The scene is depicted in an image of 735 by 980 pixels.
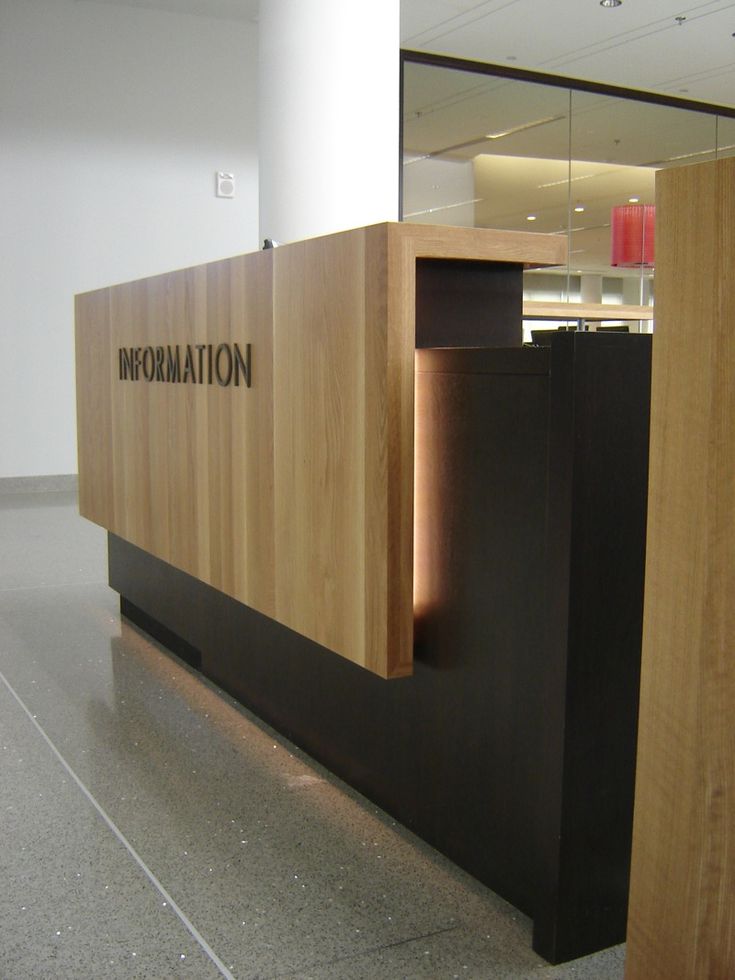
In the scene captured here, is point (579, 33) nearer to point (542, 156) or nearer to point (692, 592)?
point (542, 156)

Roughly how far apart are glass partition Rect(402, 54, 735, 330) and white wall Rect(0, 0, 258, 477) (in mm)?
1437

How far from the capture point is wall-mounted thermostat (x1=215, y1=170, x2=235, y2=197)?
24.0 ft

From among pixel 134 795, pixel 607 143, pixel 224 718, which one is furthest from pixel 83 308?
pixel 607 143

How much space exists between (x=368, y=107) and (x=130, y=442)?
2203 millimetres

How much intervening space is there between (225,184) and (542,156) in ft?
8.80

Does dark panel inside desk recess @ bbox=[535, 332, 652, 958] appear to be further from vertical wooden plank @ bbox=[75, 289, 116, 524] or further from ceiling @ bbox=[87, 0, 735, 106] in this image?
ceiling @ bbox=[87, 0, 735, 106]

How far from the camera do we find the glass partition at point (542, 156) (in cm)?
793

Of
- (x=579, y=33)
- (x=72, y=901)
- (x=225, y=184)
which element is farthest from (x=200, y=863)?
(x=579, y=33)

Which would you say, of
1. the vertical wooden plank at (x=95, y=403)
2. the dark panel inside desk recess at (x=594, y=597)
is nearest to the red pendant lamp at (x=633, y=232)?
the vertical wooden plank at (x=95, y=403)

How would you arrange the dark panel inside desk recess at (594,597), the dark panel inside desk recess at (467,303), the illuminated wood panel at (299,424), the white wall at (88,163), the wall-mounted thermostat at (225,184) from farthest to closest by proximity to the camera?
1. the wall-mounted thermostat at (225,184)
2. the white wall at (88,163)
3. the dark panel inside desk recess at (467,303)
4. the illuminated wood panel at (299,424)
5. the dark panel inside desk recess at (594,597)

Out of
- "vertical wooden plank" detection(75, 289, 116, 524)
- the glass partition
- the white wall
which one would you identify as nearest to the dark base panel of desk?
"vertical wooden plank" detection(75, 289, 116, 524)

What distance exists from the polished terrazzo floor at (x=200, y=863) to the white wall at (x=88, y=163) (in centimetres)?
425

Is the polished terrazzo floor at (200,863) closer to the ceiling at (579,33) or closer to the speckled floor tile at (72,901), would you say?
the speckled floor tile at (72,901)

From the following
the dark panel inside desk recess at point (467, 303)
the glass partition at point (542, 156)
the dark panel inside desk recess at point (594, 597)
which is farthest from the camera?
the glass partition at point (542, 156)
